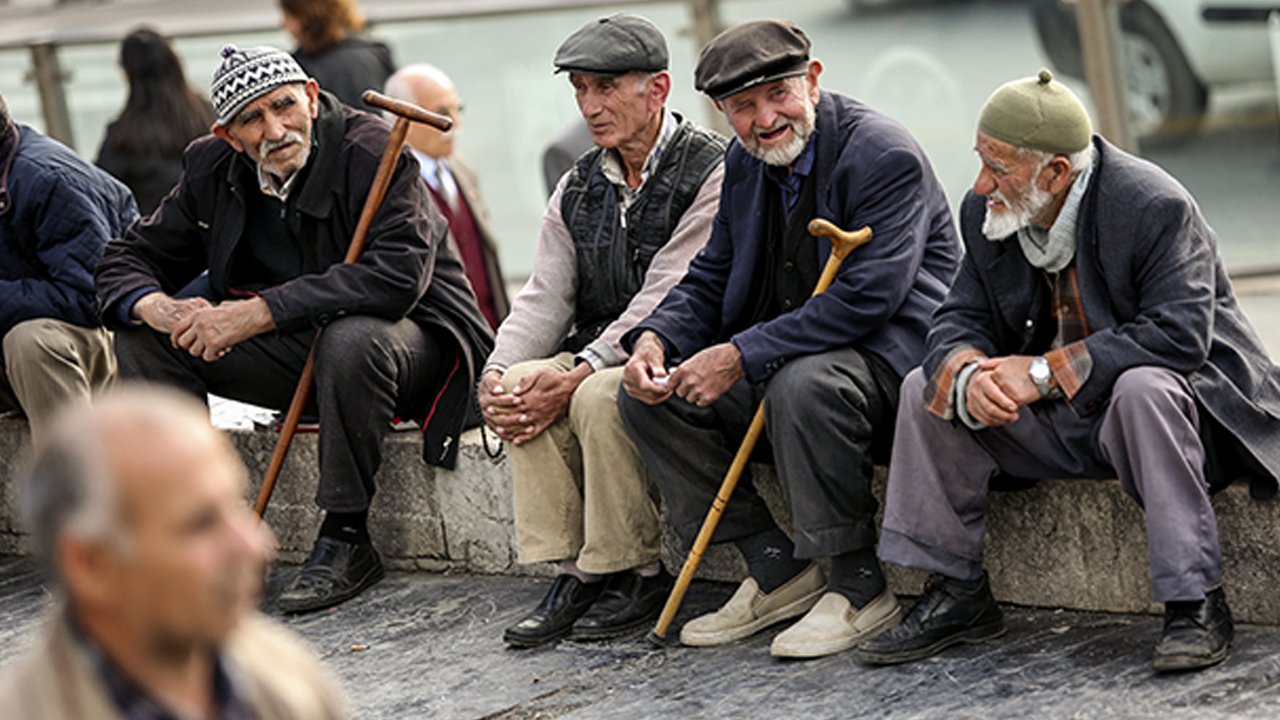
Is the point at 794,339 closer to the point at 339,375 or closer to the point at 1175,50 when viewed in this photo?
the point at 339,375

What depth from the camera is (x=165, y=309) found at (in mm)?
5832

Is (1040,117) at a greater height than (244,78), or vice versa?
(244,78)

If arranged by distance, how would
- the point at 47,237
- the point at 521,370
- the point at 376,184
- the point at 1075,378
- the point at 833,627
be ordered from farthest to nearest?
the point at 47,237 < the point at 376,184 < the point at 521,370 < the point at 833,627 < the point at 1075,378

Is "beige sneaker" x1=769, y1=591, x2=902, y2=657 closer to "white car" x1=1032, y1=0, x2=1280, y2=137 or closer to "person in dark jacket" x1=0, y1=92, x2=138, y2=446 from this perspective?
"person in dark jacket" x1=0, y1=92, x2=138, y2=446

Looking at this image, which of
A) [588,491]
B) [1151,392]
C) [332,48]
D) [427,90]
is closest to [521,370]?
[588,491]

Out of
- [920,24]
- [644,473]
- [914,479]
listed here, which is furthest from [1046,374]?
[920,24]

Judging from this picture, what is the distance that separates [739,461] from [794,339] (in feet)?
1.09

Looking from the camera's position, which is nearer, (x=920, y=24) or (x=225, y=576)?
(x=225, y=576)

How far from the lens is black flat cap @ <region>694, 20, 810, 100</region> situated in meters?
4.95

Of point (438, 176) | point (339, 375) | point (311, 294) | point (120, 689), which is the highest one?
point (438, 176)

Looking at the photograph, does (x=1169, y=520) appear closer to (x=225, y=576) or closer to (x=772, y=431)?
(x=772, y=431)

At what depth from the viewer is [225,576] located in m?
2.20

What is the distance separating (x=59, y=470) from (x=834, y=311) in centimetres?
290

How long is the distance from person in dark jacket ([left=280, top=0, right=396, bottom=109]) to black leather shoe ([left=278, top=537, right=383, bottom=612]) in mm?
2963
